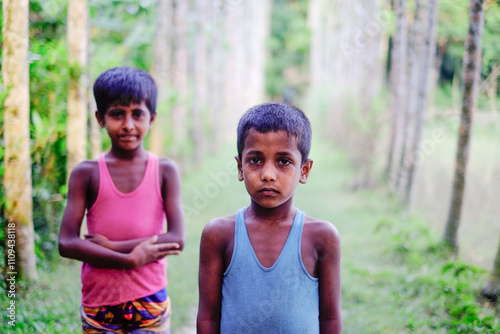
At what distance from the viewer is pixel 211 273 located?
1.77m

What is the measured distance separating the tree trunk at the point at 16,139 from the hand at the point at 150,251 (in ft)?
6.62

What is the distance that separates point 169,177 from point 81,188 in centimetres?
43

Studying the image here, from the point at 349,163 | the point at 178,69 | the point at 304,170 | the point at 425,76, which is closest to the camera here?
the point at 304,170

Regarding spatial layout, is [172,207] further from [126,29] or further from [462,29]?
[462,29]

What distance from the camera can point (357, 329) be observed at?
3.90m

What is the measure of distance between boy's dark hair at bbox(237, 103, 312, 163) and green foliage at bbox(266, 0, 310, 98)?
2061 inches

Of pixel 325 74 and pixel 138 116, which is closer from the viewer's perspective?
pixel 138 116

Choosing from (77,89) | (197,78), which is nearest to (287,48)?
(197,78)

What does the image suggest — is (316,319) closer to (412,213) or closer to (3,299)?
(3,299)

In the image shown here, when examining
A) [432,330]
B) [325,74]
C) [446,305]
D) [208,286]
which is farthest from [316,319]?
[325,74]

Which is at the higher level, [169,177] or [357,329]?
[169,177]

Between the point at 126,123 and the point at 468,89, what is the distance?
4233 mm

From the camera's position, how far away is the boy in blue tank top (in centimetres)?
172

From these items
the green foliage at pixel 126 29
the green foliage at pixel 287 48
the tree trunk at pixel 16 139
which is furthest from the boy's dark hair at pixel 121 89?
the green foliage at pixel 287 48
